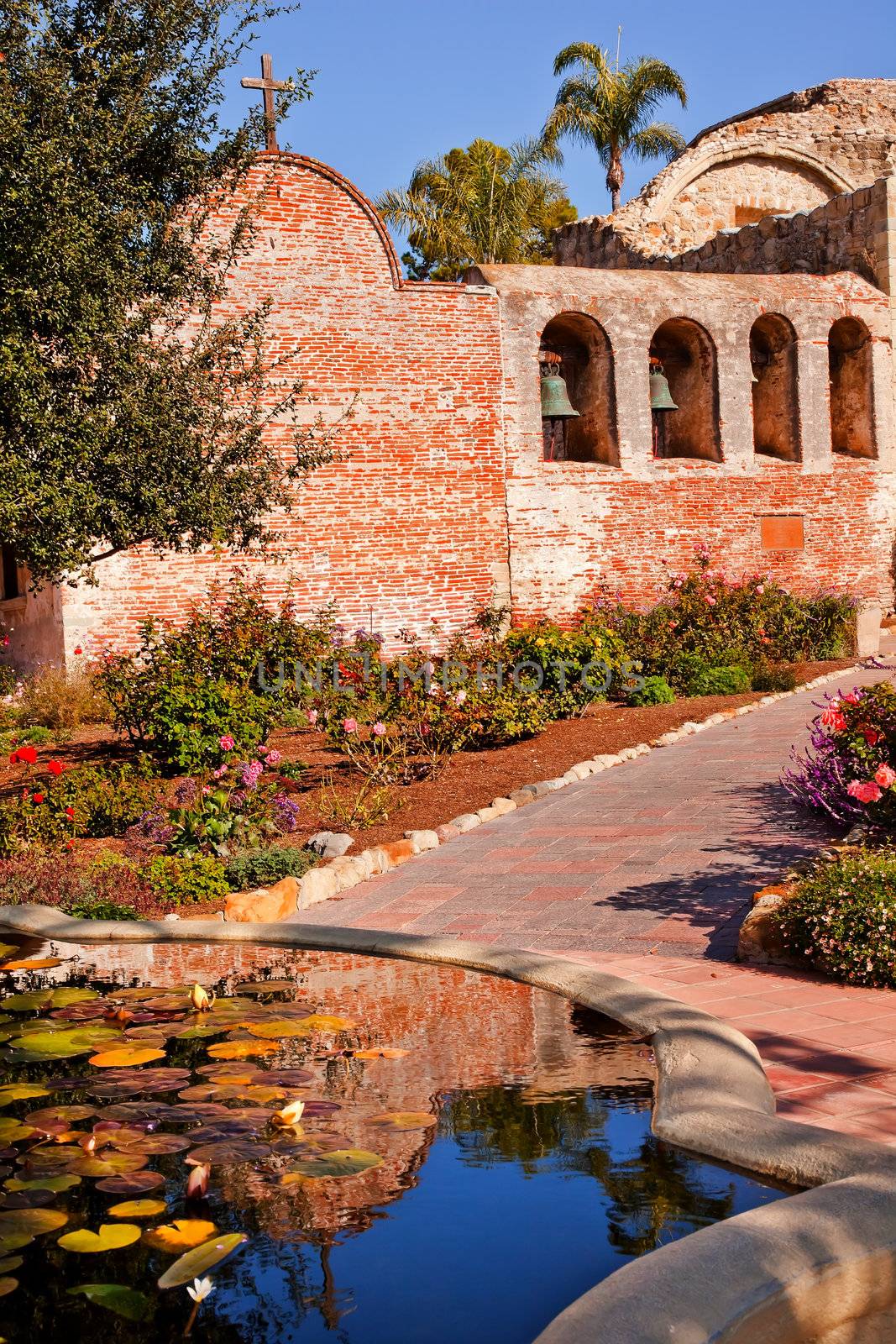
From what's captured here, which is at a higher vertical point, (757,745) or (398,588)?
(398,588)

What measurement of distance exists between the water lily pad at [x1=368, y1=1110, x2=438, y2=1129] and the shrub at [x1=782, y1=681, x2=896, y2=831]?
3.86 m

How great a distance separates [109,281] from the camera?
801cm

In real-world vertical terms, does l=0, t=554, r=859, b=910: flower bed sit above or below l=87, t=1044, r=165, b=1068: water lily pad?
above

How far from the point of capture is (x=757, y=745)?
390 inches

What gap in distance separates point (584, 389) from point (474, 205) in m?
13.0

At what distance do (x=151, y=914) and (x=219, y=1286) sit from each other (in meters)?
4.57

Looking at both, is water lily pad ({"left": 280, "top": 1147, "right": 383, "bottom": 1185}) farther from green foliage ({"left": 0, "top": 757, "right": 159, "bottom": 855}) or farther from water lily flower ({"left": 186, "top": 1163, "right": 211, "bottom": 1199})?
green foliage ({"left": 0, "top": 757, "right": 159, "bottom": 855})

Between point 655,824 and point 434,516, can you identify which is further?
point 434,516

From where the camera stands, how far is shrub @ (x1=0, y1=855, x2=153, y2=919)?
258 inches

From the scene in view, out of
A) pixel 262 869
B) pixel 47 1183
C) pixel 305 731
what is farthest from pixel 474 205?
pixel 47 1183

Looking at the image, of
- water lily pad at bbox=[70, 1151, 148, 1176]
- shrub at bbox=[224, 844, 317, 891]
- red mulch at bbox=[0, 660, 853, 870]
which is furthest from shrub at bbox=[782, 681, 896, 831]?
water lily pad at bbox=[70, 1151, 148, 1176]

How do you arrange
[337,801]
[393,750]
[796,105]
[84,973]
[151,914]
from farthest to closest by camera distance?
[796,105] → [393,750] → [337,801] → [151,914] → [84,973]

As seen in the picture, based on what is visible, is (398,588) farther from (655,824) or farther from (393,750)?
(655,824)

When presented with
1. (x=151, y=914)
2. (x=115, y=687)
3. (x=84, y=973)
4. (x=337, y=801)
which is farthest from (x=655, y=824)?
(x=115, y=687)
